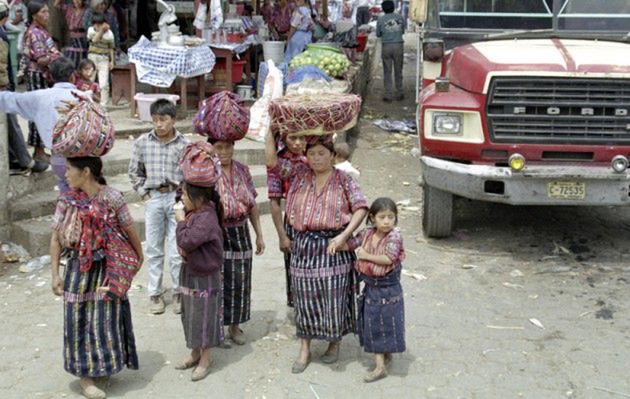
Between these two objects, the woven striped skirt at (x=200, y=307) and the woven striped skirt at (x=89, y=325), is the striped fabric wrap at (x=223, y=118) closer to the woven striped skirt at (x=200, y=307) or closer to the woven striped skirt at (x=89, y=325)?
the woven striped skirt at (x=200, y=307)

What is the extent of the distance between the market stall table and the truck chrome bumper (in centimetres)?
462

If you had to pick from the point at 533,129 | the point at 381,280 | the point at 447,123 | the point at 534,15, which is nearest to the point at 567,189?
the point at 533,129

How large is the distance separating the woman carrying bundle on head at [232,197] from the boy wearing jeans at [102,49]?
681 centimetres

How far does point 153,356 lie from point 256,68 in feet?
28.8

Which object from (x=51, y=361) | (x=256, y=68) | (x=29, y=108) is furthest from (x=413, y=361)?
(x=256, y=68)

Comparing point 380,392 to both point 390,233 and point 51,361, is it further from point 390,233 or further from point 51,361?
point 51,361

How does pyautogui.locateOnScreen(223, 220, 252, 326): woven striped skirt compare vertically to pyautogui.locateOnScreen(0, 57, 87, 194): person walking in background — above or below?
below

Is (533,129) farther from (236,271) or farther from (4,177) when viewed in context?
(4,177)

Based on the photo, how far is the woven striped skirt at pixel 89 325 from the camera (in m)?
4.70

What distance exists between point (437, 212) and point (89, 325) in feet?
12.1

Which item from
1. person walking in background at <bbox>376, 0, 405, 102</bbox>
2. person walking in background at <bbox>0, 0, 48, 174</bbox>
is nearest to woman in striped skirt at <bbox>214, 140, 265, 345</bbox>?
person walking in background at <bbox>0, 0, 48, 174</bbox>

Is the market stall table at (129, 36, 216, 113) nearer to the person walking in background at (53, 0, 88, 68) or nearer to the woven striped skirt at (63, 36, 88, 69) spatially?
the woven striped skirt at (63, 36, 88, 69)

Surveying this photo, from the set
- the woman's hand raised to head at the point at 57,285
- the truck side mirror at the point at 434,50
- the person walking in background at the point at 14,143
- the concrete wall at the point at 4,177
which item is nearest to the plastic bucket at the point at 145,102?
the person walking in background at the point at 14,143

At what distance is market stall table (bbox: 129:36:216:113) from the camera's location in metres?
10.6
